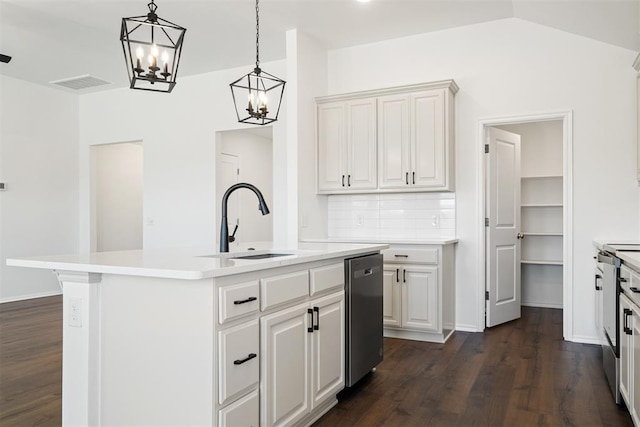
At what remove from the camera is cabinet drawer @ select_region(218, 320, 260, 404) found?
68.1 inches

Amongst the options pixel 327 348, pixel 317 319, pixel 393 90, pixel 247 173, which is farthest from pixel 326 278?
pixel 247 173

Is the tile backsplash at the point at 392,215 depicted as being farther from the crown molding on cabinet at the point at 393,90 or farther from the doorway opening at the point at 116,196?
the doorway opening at the point at 116,196

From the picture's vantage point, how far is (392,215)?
4.78 m

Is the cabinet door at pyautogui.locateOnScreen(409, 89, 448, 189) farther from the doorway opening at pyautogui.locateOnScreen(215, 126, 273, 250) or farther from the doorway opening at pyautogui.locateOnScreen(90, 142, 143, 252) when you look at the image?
the doorway opening at pyautogui.locateOnScreen(90, 142, 143, 252)

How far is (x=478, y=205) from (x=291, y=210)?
1.76 m

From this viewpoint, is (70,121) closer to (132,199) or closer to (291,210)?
(132,199)

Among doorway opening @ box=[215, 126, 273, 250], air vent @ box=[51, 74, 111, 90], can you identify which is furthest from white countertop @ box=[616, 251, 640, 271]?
air vent @ box=[51, 74, 111, 90]

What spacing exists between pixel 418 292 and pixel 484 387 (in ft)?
3.97

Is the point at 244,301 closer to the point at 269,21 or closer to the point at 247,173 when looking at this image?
the point at 269,21

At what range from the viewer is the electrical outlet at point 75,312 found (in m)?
1.95

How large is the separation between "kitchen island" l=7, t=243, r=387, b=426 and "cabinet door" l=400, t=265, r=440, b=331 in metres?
2.01

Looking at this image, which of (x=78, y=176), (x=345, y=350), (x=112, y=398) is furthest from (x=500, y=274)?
(x=78, y=176)

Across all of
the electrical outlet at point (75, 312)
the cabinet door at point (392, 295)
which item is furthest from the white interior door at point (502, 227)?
the electrical outlet at point (75, 312)

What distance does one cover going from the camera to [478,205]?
173 inches
